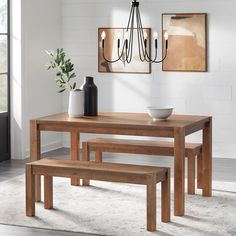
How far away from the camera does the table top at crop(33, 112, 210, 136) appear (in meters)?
5.29

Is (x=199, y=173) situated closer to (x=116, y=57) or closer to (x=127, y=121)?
(x=127, y=121)

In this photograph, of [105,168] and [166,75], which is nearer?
[105,168]

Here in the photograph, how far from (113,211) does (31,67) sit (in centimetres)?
319

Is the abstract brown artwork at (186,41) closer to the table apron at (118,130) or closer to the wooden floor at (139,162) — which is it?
the wooden floor at (139,162)

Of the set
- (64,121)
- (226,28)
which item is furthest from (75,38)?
(64,121)

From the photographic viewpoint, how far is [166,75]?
8.19 meters

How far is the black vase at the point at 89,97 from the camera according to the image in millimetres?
5852

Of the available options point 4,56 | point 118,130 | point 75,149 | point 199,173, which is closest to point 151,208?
point 118,130

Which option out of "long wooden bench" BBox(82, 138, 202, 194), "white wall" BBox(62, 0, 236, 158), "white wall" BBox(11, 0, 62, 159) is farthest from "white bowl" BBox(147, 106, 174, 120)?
"white wall" BBox(11, 0, 62, 159)

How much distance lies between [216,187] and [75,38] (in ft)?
10.8

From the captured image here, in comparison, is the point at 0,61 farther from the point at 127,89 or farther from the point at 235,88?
the point at 235,88

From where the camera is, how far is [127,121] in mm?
5531

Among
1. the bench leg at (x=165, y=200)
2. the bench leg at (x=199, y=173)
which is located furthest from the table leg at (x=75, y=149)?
the bench leg at (x=165, y=200)

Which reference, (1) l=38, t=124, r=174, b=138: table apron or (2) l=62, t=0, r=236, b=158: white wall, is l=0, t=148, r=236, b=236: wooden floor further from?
(1) l=38, t=124, r=174, b=138: table apron
